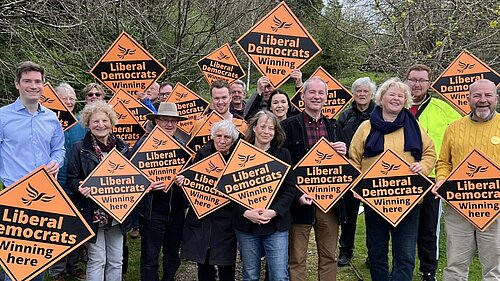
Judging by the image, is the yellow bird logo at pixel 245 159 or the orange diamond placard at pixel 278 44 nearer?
the yellow bird logo at pixel 245 159

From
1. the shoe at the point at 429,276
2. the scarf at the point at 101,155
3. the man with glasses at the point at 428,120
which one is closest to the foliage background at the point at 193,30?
the man with glasses at the point at 428,120

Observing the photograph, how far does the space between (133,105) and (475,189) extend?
13.7ft

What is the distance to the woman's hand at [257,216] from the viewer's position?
14.2 feet

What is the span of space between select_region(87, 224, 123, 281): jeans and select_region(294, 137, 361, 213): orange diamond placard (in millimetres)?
1841

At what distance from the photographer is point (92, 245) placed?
456 centimetres

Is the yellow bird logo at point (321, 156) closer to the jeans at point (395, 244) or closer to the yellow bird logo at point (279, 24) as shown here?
the jeans at point (395, 244)

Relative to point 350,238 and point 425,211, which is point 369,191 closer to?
point 425,211

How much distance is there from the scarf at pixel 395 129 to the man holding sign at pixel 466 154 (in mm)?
335

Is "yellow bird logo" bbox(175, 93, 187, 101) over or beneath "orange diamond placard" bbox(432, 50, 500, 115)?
beneath

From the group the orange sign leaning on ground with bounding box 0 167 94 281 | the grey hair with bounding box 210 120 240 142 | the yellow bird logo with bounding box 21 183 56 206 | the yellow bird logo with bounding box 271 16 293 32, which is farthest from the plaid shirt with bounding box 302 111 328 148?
the yellow bird logo with bounding box 21 183 56 206

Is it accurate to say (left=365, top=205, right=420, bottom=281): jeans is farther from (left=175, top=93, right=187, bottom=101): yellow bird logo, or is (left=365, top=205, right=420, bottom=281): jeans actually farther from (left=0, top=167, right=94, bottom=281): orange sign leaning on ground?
(left=175, top=93, right=187, bottom=101): yellow bird logo

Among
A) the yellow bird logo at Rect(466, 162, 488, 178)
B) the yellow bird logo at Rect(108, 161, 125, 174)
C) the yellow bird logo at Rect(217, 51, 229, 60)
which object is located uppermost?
the yellow bird logo at Rect(217, 51, 229, 60)

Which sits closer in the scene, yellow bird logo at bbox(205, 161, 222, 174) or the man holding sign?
the man holding sign

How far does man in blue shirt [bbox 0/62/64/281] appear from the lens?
14.4 ft
